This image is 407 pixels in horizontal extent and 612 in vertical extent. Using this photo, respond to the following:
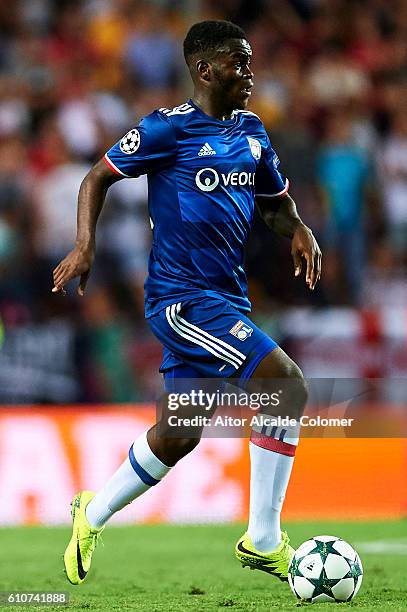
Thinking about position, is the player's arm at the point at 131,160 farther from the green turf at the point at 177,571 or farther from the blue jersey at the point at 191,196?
the green turf at the point at 177,571

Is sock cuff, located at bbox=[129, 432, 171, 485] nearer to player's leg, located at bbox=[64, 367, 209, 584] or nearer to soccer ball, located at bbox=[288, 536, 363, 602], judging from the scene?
player's leg, located at bbox=[64, 367, 209, 584]

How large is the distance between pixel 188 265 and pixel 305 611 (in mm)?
1672

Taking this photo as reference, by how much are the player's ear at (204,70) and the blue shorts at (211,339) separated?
1053mm

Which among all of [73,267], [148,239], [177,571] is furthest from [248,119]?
Result: [148,239]

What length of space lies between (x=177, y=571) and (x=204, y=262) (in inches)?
81.8

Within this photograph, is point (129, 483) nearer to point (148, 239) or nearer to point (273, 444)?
point (273, 444)

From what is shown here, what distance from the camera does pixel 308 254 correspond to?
6.01m

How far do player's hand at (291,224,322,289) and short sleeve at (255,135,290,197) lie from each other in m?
0.30

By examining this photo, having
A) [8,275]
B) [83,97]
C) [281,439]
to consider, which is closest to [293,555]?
[281,439]

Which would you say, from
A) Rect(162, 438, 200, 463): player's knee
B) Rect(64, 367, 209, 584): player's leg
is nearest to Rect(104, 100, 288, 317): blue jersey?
Rect(64, 367, 209, 584): player's leg

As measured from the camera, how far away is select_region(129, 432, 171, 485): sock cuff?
19.3ft

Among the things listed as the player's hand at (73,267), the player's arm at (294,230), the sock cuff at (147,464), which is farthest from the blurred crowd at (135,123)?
the player's hand at (73,267)

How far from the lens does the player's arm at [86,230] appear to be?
548 centimetres

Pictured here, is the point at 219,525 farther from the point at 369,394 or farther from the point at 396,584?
the point at 396,584
